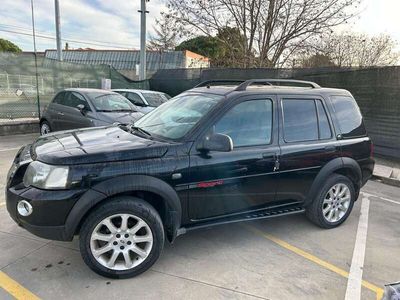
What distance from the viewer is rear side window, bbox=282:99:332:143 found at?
3.74 meters

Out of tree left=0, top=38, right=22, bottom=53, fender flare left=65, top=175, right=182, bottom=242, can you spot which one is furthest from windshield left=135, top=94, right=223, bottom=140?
tree left=0, top=38, right=22, bottom=53

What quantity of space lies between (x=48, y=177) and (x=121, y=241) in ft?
2.74

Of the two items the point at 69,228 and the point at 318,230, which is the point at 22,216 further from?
the point at 318,230

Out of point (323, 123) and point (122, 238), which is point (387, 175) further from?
point (122, 238)

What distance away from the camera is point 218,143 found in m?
3.03

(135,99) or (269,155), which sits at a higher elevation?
(135,99)

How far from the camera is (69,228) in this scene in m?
2.77

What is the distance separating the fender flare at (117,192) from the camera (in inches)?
108

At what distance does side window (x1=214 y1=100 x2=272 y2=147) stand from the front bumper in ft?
4.94

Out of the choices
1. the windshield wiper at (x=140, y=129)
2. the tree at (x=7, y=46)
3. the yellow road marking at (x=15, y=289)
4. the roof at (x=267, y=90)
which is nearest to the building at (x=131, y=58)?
the tree at (x=7, y=46)

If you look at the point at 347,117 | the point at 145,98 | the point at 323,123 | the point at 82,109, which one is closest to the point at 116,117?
the point at 82,109

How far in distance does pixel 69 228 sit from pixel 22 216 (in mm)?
419

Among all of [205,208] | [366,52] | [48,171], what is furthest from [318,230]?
[366,52]

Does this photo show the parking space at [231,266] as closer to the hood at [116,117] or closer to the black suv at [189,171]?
the black suv at [189,171]
